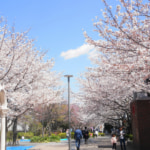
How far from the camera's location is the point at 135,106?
1595 centimetres

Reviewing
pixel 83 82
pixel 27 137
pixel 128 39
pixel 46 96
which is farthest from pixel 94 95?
pixel 27 137

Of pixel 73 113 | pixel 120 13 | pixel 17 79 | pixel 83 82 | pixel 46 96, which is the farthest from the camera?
pixel 73 113

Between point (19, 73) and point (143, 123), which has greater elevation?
point (19, 73)

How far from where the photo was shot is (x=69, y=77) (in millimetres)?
16406

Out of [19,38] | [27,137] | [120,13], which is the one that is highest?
[19,38]

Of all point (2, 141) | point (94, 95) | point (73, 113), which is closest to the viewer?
point (2, 141)

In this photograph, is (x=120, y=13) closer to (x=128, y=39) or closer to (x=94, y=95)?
(x=128, y=39)

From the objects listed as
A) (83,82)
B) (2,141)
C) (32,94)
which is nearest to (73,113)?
(83,82)

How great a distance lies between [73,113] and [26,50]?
3771 cm

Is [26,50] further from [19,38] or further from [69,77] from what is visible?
[69,77]

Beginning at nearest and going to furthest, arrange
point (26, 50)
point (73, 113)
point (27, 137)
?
point (26, 50), point (27, 137), point (73, 113)

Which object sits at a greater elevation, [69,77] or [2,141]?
[69,77]

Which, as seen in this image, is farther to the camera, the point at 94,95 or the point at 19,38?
the point at 94,95

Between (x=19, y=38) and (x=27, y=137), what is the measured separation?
34542mm
